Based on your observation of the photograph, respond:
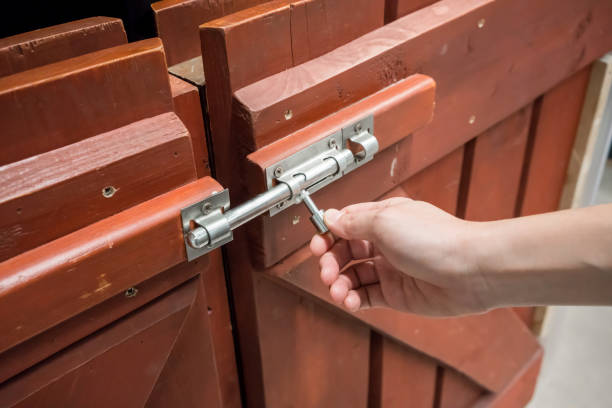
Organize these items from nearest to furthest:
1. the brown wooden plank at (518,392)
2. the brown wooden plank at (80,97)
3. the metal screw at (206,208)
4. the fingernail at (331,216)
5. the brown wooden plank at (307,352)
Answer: the brown wooden plank at (80,97), the metal screw at (206,208), the fingernail at (331,216), the brown wooden plank at (307,352), the brown wooden plank at (518,392)

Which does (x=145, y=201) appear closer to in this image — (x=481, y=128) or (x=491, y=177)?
(x=481, y=128)

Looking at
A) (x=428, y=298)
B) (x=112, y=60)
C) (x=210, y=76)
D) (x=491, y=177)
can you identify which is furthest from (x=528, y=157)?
(x=112, y=60)

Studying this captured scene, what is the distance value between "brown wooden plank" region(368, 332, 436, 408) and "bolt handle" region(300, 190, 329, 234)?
1.25 ft

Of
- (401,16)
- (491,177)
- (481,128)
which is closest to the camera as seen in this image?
(401,16)

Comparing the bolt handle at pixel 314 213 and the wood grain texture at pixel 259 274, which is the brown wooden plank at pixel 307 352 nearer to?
the wood grain texture at pixel 259 274

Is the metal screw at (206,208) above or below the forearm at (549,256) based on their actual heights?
above

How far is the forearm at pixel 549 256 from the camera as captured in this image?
24.2 inches

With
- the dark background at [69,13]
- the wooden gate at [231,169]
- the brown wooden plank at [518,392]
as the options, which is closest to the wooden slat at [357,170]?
the wooden gate at [231,169]

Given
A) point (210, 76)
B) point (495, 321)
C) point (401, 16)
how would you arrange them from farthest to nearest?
point (495, 321) < point (401, 16) < point (210, 76)

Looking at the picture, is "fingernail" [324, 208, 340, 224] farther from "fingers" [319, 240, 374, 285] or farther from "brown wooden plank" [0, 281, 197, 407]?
"brown wooden plank" [0, 281, 197, 407]

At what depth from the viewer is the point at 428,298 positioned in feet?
2.60

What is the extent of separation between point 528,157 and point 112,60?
92 centimetres

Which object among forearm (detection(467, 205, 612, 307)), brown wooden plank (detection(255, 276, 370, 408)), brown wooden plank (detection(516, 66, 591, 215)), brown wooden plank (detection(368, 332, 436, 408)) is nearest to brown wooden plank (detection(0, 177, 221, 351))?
brown wooden plank (detection(255, 276, 370, 408))

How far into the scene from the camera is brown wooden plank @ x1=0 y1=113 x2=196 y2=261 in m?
0.50
